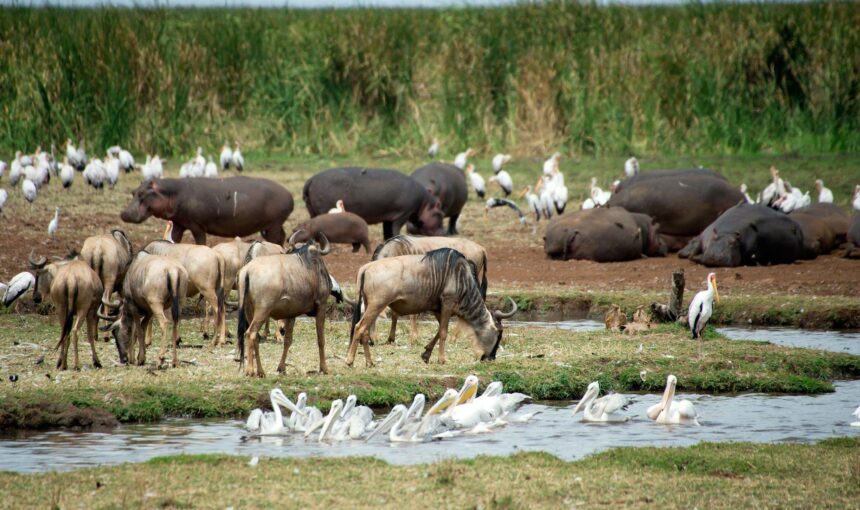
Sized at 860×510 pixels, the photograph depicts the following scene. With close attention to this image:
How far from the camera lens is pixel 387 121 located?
105ft

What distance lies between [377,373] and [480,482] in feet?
10.8

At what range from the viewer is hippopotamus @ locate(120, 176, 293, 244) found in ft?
65.8

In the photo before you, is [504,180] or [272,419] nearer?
[272,419]

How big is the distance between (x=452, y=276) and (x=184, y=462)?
4153 millimetres

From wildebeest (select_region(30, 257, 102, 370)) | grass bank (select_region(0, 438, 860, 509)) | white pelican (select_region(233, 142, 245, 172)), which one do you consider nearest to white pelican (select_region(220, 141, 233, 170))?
white pelican (select_region(233, 142, 245, 172))

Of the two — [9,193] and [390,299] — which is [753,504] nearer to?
[390,299]

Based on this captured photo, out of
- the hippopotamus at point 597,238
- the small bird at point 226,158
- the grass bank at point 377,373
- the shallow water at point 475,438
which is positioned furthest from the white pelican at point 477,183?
the shallow water at point 475,438

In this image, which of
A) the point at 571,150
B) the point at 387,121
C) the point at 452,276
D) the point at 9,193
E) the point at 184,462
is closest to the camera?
the point at 184,462

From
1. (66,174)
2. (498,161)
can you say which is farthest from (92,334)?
(498,161)

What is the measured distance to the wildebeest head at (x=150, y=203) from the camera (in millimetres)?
19969

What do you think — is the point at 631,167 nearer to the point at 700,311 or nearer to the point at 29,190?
the point at 29,190

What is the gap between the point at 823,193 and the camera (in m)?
24.3

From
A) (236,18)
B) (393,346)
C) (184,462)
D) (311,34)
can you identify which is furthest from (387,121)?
(184,462)

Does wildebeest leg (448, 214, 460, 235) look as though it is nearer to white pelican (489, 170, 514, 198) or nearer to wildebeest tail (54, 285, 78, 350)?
white pelican (489, 170, 514, 198)
